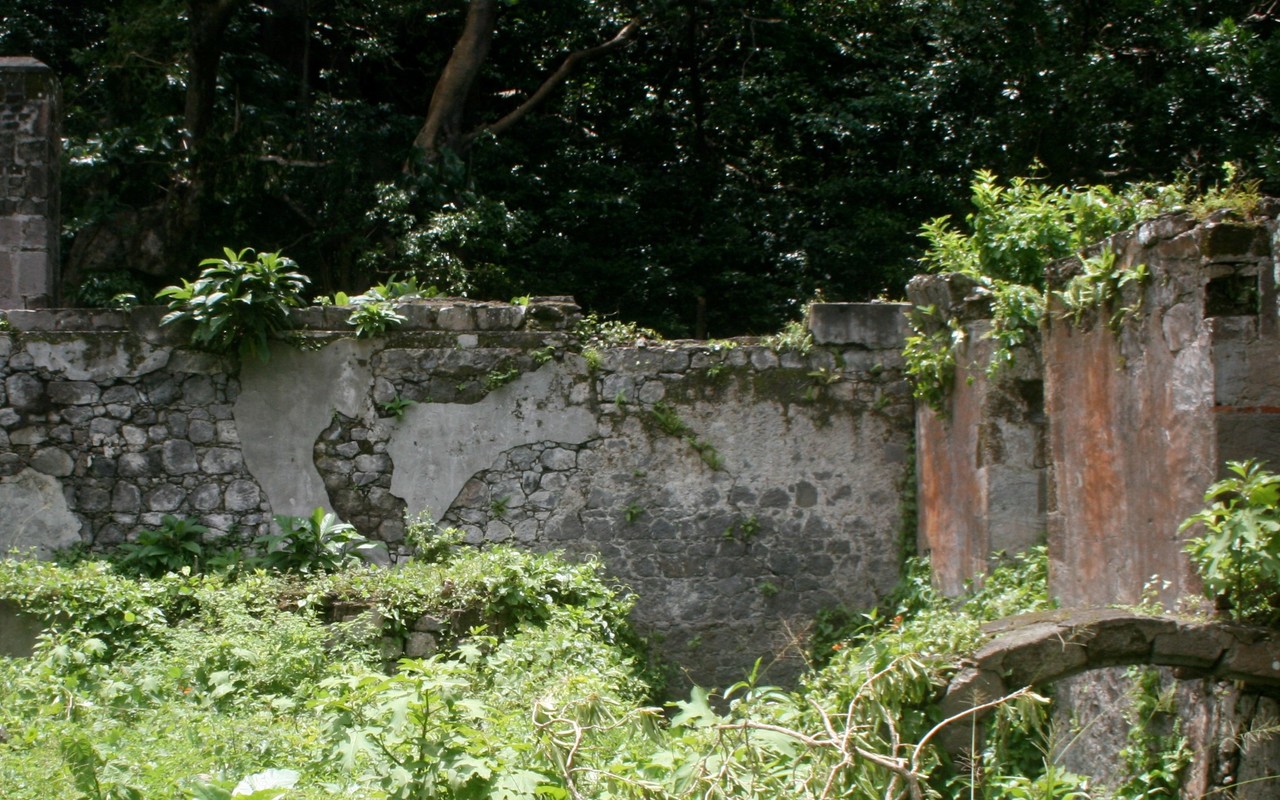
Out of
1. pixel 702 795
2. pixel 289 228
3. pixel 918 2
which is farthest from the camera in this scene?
pixel 918 2

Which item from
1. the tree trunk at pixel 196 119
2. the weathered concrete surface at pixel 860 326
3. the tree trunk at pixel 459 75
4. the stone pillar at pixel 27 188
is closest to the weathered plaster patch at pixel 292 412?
the stone pillar at pixel 27 188

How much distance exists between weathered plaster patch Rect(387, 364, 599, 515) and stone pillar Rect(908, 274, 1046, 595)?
2212 mm

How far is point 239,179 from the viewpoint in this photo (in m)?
12.1

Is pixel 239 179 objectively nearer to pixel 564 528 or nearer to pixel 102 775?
pixel 564 528

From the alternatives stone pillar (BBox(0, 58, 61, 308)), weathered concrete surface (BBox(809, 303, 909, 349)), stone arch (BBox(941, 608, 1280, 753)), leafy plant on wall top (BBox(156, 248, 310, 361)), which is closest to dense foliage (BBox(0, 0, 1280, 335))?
stone pillar (BBox(0, 58, 61, 308))

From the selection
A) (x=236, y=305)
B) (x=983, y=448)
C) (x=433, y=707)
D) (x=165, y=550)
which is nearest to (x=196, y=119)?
(x=236, y=305)

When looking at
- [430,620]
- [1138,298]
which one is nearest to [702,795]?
[1138,298]

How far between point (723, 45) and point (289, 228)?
211 inches

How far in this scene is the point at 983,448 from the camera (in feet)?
20.7

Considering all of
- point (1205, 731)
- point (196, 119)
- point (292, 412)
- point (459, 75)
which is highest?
point (459, 75)

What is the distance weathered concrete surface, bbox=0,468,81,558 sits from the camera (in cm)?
751

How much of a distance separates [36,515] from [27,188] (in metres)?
2.85

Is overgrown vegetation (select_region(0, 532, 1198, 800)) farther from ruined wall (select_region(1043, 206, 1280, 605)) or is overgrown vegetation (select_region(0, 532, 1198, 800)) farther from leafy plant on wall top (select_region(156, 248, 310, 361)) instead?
leafy plant on wall top (select_region(156, 248, 310, 361))

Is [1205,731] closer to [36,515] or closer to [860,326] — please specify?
[860,326]
